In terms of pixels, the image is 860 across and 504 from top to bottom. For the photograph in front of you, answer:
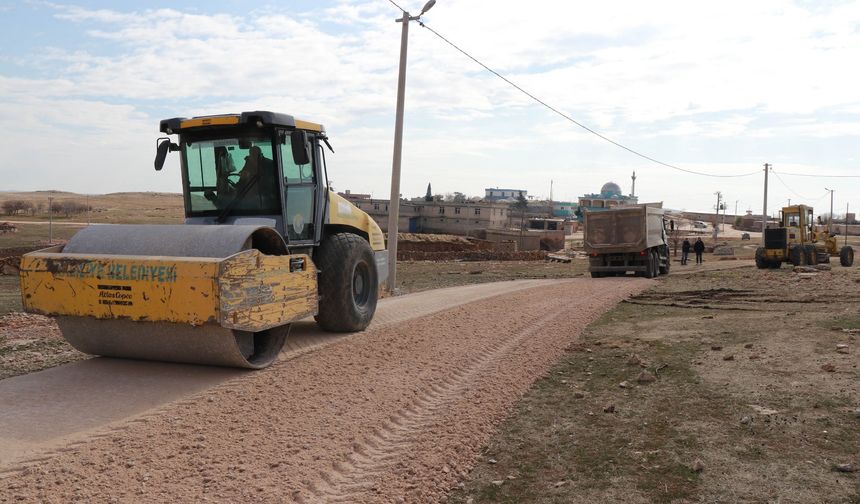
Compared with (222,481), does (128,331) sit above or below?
above

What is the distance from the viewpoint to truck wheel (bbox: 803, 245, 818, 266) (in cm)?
2766

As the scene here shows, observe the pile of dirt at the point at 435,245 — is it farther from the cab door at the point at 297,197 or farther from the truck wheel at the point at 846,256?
the cab door at the point at 297,197

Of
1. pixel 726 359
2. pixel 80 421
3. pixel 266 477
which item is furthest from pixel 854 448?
pixel 80 421

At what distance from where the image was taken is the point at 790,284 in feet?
64.0

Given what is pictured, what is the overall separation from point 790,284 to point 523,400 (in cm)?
1535

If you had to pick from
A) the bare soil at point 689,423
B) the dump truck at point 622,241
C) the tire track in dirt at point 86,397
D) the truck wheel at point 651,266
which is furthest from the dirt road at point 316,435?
the truck wheel at point 651,266

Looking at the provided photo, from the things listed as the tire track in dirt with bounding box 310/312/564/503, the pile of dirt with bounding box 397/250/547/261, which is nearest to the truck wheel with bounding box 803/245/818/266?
the pile of dirt with bounding box 397/250/547/261

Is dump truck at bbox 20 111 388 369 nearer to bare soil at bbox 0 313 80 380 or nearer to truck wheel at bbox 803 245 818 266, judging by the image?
bare soil at bbox 0 313 80 380

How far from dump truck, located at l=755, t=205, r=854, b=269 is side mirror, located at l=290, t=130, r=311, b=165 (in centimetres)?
2394

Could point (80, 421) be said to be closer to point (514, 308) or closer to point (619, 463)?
point (619, 463)

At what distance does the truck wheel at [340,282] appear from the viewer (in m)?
9.82

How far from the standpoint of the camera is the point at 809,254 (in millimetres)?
27719


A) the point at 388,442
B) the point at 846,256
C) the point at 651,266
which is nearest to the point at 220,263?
the point at 388,442

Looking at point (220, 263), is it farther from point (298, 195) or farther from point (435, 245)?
point (435, 245)
